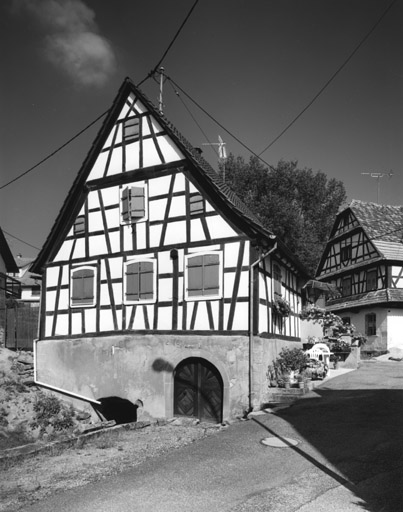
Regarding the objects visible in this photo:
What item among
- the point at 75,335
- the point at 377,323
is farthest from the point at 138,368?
the point at 377,323

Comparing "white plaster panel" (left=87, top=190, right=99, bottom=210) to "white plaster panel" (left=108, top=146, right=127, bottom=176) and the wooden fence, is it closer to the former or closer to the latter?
"white plaster panel" (left=108, top=146, right=127, bottom=176)

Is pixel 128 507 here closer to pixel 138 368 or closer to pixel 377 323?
pixel 138 368

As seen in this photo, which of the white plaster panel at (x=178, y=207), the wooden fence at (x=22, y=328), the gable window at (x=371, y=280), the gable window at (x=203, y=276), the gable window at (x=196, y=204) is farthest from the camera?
the gable window at (x=371, y=280)

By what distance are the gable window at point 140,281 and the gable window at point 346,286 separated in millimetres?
25399

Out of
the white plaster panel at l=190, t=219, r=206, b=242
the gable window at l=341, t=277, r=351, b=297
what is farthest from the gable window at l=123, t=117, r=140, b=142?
the gable window at l=341, t=277, r=351, b=297

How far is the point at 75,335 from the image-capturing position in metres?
18.3

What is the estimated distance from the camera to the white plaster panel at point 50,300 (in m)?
19.2

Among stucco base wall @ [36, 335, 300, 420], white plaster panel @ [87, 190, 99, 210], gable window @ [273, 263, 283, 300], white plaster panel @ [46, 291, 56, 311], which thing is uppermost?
white plaster panel @ [87, 190, 99, 210]

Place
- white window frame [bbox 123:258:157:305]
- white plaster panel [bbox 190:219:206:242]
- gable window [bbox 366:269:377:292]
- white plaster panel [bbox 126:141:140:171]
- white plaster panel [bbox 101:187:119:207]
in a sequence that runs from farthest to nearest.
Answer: gable window [bbox 366:269:377:292] → white plaster panel [bbox 101:187:119:207] → white plaster panel [bbox 126:141:140:171] → white window frame [bbox 123:258:157:305] → white plaster panel [bbox 190:219:206:242]

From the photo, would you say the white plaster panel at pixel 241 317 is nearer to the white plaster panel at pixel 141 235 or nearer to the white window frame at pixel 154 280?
the white window frame at pixel 154 280

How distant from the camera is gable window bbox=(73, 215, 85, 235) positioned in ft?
61.4

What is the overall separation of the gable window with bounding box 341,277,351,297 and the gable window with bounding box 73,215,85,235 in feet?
83.5

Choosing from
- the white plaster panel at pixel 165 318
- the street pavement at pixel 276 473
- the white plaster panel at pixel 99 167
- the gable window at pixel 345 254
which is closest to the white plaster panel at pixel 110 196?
the white plaster panel at pixel 99 167

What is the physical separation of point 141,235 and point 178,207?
66.9 inches
